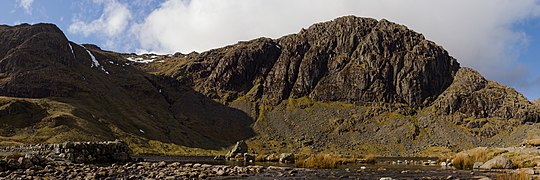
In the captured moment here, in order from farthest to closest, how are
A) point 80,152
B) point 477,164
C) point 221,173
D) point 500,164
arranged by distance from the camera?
point 80,152, point 477,164, point 500,164, point 221,173

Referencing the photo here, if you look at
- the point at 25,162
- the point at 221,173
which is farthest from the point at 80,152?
the point at 221,173

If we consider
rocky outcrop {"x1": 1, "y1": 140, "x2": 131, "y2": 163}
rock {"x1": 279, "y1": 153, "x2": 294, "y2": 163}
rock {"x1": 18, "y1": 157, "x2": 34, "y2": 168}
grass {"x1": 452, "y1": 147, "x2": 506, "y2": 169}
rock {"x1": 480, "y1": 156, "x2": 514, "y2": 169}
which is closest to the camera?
rock {"x1": 18, "y1": 157, "x2": 34, "y2": 168}

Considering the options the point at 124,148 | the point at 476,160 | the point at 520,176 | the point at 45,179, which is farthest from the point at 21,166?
the point at 476,160

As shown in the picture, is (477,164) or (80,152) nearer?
(477,164)

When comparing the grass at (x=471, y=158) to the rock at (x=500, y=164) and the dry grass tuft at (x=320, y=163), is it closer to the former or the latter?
the rock at (x=500, y=164)

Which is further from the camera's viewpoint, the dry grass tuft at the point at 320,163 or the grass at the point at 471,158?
the dry grass tuft at the point at 320,163

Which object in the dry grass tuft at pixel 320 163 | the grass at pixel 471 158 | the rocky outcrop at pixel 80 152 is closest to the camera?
the rocky outcrop at pixel 80 152

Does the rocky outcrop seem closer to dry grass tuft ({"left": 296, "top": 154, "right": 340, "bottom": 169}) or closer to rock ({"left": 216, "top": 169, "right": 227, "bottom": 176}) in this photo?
rock ({"left": 216, "top": 169, "right": 227, "bottom": 176})

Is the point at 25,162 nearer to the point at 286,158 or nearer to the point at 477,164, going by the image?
the point at 286,158

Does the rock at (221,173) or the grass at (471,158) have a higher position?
the grass at (471,158)

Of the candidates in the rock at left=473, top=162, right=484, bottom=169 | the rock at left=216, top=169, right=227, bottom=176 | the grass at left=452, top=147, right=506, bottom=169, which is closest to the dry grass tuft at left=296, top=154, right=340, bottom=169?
the rock at left=216, top=169, right=227, bottom=176

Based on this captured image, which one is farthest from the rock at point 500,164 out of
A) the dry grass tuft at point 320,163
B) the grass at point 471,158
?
the dry grass tuft at point 320,163

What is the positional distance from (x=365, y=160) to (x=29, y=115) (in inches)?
5720

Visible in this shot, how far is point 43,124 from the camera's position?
158625mm
